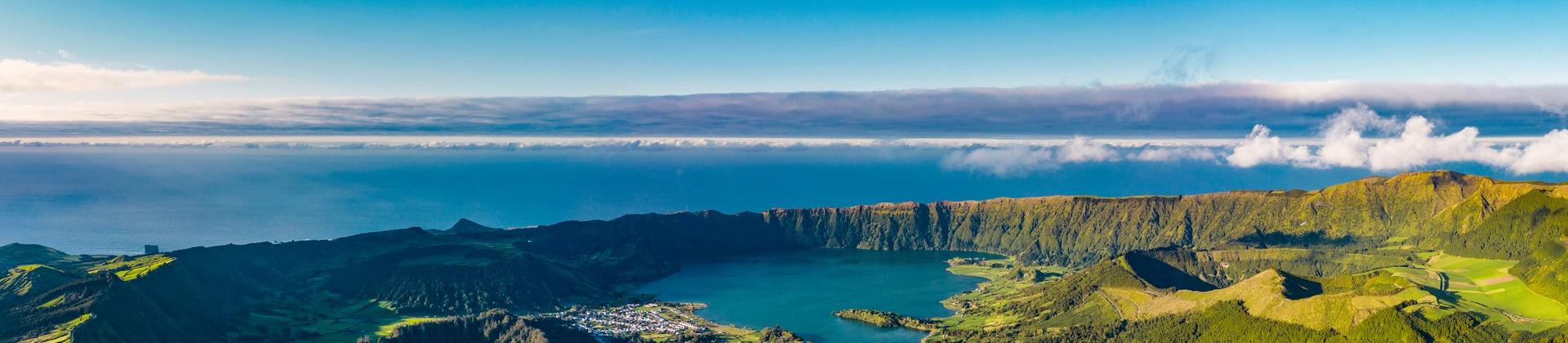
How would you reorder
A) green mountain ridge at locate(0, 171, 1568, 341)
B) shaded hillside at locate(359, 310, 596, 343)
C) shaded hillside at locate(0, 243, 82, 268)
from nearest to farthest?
1. green mountain ridge at locate(0, 171, 1568, 341)
2. shaded hillside at locate(359, 310, 596, 343)
3. shaded hillside at locate(0, 243, 82, 268)

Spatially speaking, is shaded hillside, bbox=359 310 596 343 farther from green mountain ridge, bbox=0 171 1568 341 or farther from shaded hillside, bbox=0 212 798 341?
shaded hillside, bbox=0 212 798 341

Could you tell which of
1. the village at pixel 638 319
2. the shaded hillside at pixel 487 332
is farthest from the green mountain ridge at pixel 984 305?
the shaded hillside at pixel 487 332

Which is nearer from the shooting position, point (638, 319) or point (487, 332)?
point (487, 332)

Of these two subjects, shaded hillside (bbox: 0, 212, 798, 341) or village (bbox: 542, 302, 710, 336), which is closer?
shaded hillside (bbox: 0, 212, 798, 341)

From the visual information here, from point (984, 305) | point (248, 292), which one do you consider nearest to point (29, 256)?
point (248, 292)

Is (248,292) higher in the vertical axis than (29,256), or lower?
lower

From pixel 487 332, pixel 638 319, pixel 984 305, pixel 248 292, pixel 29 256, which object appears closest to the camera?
pixel 487 332

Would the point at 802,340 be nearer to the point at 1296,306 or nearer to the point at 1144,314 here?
the point at 1144,314

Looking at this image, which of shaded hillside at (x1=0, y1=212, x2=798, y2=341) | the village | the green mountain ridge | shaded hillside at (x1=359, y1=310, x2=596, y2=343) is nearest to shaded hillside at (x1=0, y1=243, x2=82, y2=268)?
the green mountain ridge

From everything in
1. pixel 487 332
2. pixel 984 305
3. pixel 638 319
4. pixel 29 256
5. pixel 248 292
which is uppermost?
pixel 29 256

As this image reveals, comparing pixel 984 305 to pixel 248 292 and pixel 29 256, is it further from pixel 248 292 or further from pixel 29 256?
pixel 29 256

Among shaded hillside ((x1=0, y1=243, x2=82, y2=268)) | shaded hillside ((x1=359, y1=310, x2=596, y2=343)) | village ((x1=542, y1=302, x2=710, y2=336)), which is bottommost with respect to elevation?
village ((x1=542, y1=302, x2=710, y2=336))

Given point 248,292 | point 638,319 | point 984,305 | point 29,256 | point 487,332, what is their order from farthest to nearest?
point 984,305
point 29,256
point 248,292
point 638,319
point 487,332
